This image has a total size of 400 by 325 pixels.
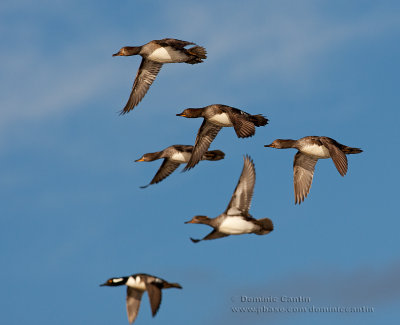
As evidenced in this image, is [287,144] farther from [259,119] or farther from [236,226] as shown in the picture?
[236,226]

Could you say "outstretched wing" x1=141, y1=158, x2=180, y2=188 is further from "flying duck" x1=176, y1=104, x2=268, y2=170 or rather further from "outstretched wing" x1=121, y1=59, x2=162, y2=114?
"flying duck" x1=176, y1=104, x2=268, y2=170

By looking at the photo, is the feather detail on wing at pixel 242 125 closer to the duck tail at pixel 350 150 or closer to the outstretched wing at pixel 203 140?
the outstretched wing at pixel 203 140

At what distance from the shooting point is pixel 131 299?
22.7m

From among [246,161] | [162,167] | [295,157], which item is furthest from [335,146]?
[162,167]

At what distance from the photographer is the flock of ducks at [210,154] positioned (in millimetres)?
21812

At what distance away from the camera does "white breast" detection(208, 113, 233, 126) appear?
24.9 meters

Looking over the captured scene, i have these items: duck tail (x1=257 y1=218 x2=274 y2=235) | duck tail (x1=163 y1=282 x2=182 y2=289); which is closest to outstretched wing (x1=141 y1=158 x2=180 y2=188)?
duck tail (x1=257 y1=218 x2=274 y2=235)

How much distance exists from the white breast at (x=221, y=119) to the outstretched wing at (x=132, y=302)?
5.37 meters

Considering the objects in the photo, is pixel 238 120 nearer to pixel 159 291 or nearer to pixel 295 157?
pixel 295 157

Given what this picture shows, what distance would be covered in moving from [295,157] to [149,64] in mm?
5207

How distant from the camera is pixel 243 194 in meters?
22.0

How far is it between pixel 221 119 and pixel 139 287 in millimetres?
5585

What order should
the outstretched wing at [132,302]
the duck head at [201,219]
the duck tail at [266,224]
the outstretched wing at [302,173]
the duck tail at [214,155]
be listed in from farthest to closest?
the outstretched wing at [302,173], the duck tail at [214,155], the outstretched wing at [132,302], the duck head at [201,219], the duck tail at [266,224]

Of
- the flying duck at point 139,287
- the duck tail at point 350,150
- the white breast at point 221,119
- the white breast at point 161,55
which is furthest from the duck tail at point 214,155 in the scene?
the flying duck at point 139,287
